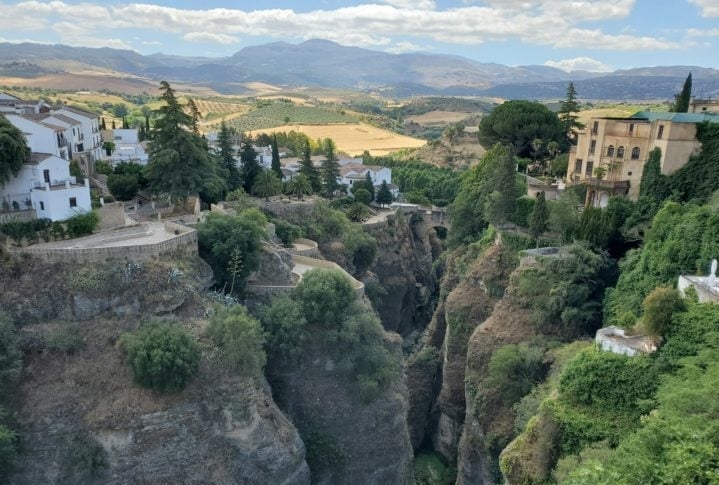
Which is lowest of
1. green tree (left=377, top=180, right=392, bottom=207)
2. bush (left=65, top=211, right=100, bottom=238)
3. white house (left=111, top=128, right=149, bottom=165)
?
green tree (left=377, top=180, right=392, bottom=207)

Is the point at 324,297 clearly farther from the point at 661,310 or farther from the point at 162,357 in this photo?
the point at 661,310

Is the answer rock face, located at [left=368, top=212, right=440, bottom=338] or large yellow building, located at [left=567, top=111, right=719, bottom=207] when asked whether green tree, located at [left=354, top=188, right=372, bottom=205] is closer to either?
rock face, located at [left=368, top=212, right=440, bottom=338]

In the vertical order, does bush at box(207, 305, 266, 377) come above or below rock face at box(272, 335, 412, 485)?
above

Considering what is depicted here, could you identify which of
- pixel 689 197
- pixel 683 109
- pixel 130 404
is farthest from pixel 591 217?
pixel 130 404

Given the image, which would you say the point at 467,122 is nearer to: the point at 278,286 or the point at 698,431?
the point at 278,286

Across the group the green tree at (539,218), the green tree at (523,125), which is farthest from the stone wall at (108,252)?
the green tree at (523,125)

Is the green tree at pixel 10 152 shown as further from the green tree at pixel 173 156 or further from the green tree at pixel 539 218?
the green tree at pixel 539 218

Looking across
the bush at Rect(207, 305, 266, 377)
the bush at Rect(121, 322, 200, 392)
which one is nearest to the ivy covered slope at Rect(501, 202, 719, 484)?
the bush at Rect(207, 305, 266, 377)
